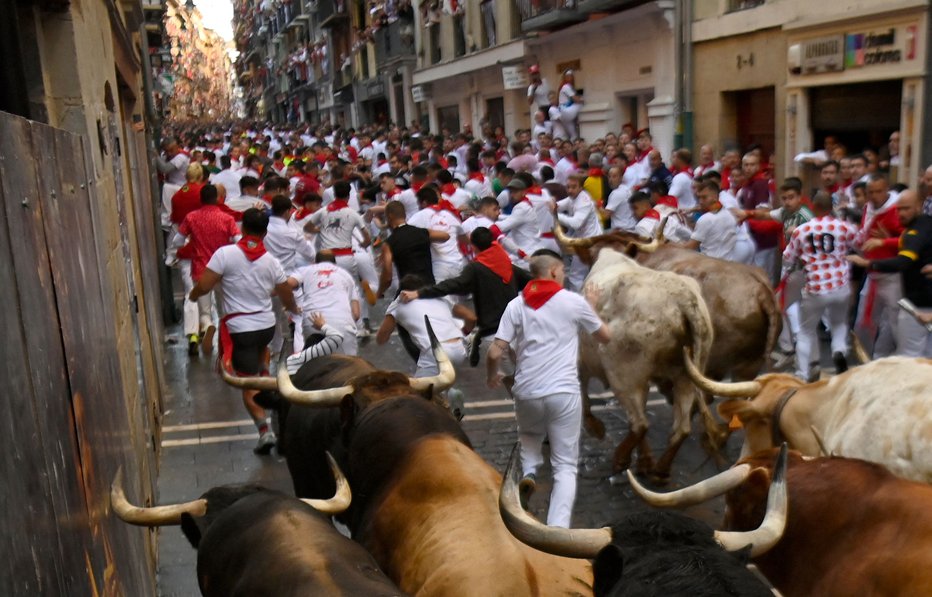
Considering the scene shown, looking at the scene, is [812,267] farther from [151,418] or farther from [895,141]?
[151,418]

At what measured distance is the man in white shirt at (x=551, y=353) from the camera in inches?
250

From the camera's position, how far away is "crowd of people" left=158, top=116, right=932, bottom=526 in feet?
21.4

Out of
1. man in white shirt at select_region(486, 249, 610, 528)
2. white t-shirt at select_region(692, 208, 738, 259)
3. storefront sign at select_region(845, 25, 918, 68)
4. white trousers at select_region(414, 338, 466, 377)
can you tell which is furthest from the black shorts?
storefront sign at select_region(845, 25, 918, 68)

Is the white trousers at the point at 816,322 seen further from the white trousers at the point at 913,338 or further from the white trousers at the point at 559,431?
the white trousers at the point at 559,431

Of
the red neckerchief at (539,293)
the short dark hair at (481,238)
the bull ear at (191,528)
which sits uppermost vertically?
the short dark hair at (481,238)

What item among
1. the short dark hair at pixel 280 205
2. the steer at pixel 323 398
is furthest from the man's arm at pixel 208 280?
the short dark hair at pixel 280 205

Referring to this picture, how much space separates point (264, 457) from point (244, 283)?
1.41 metres

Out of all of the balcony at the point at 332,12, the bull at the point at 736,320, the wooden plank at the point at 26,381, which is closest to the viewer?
the wooden plank at the point at 26,381

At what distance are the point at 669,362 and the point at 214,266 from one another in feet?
12.0

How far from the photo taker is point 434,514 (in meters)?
4.27

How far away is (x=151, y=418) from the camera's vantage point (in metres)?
7.43

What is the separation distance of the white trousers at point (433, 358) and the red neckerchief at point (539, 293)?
134 cm

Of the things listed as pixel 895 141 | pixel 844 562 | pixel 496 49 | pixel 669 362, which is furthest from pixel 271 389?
pixel 496 49

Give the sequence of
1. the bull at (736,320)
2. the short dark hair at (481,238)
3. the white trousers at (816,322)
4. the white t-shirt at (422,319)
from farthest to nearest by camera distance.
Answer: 1. the white trousers at (816,322)
2. the bull at (736,320)
3. the short dark hair at (481,238)
4. the white t-shirt at (422,319)
